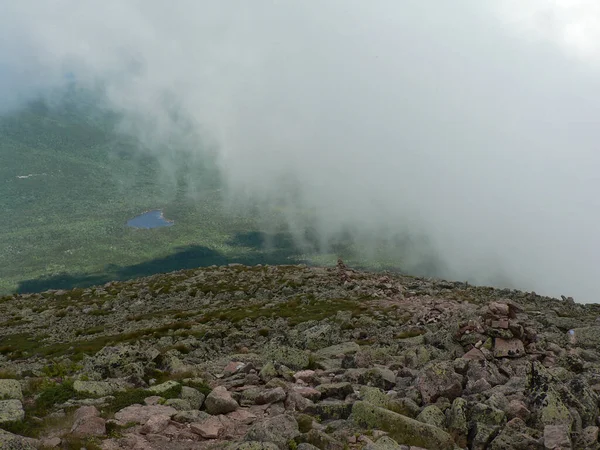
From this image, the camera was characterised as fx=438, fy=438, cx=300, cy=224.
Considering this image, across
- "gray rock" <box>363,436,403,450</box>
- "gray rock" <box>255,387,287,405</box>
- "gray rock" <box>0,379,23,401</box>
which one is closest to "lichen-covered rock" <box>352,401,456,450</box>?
"gray rock" <box>363,436,403,450</box>

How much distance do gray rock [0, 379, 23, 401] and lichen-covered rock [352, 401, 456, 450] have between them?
1618cm

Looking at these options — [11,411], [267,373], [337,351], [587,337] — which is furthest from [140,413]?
[587,337]

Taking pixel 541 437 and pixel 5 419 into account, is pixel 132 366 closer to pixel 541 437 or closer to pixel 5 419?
pixel 5 419

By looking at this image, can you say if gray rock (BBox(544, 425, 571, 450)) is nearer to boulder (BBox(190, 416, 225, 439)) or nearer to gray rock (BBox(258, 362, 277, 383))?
boulder (BBox(190, 416, 225, 439))

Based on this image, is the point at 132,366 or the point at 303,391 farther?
the point at 132,366

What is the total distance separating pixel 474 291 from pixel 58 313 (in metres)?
81.9

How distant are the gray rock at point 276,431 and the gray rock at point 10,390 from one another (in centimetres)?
1225

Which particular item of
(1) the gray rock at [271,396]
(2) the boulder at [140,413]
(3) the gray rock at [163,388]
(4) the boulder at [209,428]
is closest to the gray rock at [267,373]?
(1) the gray rock at [271,396]

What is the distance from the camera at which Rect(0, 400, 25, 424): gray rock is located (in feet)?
59.1

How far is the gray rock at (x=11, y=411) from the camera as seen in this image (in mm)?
18000

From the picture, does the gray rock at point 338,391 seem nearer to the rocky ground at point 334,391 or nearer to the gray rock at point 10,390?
the rocky ground at point 334,391

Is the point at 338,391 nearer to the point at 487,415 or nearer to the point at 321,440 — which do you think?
the point at 321,440

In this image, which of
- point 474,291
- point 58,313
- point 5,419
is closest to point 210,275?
point 58,313

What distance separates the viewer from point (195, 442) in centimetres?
1830
